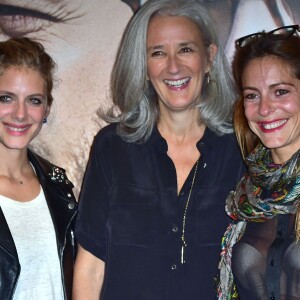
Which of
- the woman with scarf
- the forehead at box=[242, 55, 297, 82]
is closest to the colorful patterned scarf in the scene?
the woman with scarf

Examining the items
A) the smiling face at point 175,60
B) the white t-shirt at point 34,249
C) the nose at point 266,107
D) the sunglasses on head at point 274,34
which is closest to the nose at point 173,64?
the smiling face at point 175,60

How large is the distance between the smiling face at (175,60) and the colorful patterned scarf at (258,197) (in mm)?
326

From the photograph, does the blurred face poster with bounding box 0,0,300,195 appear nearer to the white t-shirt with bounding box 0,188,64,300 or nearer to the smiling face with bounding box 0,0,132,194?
the smiling face with bounding box 0,0,132,194

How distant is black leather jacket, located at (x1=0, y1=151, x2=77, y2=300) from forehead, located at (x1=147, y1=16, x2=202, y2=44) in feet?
2.03

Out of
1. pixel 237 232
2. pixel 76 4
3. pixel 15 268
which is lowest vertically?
pixel 15 268

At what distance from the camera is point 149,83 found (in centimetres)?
230

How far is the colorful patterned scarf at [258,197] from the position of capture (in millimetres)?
1822

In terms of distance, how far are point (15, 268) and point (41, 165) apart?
48cm

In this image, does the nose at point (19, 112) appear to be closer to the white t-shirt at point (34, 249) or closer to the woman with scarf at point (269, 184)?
the white t-shirt at point (34, 249)

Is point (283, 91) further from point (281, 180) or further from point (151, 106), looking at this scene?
point (151, 106)

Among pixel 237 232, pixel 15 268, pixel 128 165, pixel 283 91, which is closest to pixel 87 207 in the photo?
pixel 128 165

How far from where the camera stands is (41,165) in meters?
2.26

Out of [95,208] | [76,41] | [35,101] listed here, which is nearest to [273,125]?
[95,208]

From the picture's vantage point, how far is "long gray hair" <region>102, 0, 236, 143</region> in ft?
7.20
